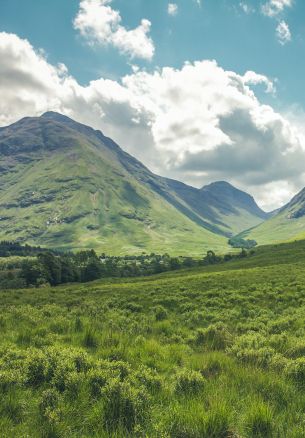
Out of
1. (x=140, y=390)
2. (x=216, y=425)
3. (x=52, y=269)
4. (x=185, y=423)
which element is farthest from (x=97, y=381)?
(x=52, y=269)

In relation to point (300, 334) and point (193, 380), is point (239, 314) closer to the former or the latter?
point (300, 334)

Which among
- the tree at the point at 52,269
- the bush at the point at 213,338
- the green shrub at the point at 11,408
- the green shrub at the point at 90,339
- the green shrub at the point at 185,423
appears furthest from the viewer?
the tree at the point at 52,269

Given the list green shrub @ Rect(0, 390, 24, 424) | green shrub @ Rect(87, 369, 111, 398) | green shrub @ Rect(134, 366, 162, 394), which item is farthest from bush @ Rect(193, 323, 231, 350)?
green shrub @ Rect(0, 390, 24, 424)

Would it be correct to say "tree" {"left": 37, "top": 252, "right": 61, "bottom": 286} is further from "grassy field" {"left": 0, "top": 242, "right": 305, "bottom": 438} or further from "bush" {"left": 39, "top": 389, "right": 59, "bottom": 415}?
"bush" {"left": 39, "top": 389, "right": 59, "bottom": 415}

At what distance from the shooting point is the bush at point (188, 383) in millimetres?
6711

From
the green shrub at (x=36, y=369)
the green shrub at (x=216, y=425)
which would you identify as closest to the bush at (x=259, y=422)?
the green shrub at (x=216, y=425)

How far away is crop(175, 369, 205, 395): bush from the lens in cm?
671

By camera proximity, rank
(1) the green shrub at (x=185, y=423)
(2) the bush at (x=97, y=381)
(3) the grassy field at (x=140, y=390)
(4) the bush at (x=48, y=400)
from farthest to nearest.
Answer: (2) the bush at (x=97, y=381)
(4) the bush at (x=48, y=400)
(3) the grassy field at (x=140, y=390)
(1) the green shrub at (x=185, y=423)

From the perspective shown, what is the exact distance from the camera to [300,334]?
46.7 feet

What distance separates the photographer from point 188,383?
6910 millimetres

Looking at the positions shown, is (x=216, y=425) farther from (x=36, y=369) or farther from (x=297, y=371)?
(x=36, y=369)

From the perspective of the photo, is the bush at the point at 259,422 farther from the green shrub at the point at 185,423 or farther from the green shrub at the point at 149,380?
the green shrub at the point at 149,380

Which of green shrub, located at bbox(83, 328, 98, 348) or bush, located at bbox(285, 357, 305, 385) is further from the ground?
green shrub, located at bbox(83, 328, 98, 348)

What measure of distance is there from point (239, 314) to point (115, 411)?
16.7 metres
